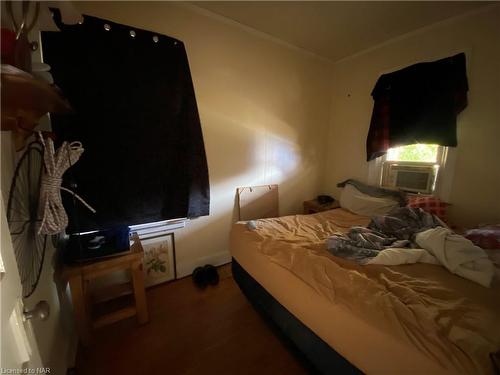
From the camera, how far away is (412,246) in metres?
1.37

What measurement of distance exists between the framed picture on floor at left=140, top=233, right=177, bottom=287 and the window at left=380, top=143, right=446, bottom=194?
254 cm

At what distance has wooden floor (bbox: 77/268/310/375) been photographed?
4.12 feet

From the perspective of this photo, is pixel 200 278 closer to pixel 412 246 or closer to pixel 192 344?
pixel 192 344

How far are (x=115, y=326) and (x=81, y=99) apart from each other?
1685 mm

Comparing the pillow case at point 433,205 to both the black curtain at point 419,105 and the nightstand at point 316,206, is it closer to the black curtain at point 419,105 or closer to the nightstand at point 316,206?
the black curtain at point 419,105

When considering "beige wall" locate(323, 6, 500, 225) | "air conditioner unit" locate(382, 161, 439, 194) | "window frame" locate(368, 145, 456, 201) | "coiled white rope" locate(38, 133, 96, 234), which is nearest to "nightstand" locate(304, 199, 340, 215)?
"air conditioner unit" locate(382, 161, 439, 194)

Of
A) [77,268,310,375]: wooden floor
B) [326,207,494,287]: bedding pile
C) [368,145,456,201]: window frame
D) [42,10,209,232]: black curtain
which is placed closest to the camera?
[326,207,494,287]: bedding pile

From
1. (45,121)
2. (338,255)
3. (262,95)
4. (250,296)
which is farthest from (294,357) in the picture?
(262,95)

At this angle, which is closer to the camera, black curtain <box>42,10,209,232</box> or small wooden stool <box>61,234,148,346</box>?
small wooden stool <box>61,234,148,346</box>

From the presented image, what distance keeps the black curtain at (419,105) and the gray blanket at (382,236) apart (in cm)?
89

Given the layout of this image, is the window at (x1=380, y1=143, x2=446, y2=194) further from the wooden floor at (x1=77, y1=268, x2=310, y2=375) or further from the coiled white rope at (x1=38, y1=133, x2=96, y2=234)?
the coiled white rope at (x1=38, y1=133, x2=96, y2=234)

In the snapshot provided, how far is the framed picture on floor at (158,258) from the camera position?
6.25 ft

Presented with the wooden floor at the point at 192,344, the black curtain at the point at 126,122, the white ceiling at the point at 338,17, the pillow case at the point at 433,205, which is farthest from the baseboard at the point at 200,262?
the white ceiling at the point at 338,17

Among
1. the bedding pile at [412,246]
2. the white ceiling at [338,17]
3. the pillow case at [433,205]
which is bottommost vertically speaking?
the bedding pile at [412,246]
